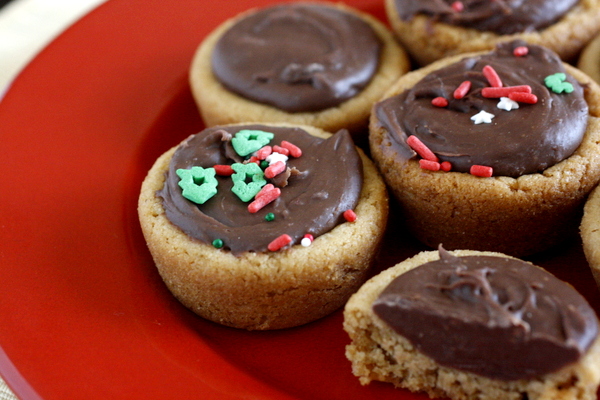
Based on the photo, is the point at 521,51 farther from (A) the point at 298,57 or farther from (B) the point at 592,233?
(A) the point at 298,57

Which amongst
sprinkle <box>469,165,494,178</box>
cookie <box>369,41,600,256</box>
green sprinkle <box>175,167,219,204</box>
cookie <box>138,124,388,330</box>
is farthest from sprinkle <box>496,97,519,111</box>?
green sprinkle <box>175,167,219,204</box>

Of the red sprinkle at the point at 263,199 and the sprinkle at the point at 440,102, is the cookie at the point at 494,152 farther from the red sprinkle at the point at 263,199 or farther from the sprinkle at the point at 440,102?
the red sprinkle at the point at 263,199

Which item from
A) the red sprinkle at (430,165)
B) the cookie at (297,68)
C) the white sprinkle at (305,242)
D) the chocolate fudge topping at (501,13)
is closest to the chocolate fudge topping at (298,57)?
the cookie at (297,68)

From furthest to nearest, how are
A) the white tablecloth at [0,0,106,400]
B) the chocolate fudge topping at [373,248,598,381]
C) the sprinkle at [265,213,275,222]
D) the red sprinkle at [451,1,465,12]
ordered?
the white tablecloth at [0,0,106,400]
the red sprinkle at [451,1,465,12]
the sprinkle at [265,213,275,222]
the chocolate fudge topping at [373,248,598,381]

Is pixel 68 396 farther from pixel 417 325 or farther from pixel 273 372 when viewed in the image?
pixel 417 325

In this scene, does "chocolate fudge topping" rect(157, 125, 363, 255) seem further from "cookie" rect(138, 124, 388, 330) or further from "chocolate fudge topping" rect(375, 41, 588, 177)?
"chocolate fudge topping" rect(375, 41, 588, 177)
